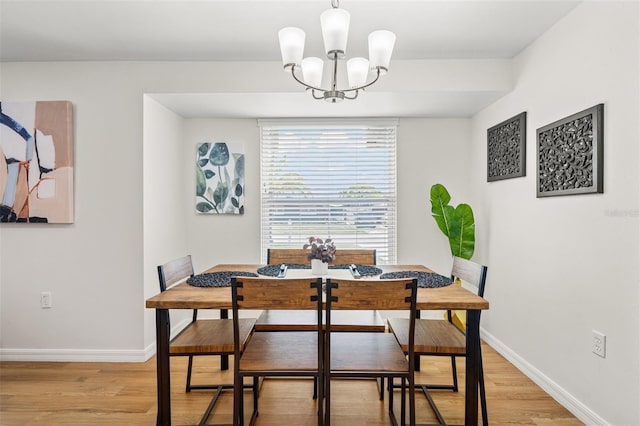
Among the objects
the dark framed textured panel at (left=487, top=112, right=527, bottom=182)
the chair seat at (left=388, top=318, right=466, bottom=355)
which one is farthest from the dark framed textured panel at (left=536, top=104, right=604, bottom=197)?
the chair seat at (left=388, top=318, right=466, bottom=355)

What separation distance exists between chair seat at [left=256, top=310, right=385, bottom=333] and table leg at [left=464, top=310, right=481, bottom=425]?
0.54 meters

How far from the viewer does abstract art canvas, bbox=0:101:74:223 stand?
308 centimetres

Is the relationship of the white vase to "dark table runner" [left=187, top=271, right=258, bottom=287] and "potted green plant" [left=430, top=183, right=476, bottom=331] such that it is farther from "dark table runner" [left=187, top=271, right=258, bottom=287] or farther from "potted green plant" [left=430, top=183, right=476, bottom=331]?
"potted green plant" [left=430, top=183, right=476, bottom=331]

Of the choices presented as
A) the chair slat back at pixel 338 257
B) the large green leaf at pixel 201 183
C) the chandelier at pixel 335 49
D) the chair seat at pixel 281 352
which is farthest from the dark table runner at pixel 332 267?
the large green leaf at pixel 201 183

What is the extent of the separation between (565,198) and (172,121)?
10.7 ft

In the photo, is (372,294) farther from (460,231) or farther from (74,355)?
(74,355)

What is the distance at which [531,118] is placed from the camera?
2.81 meters

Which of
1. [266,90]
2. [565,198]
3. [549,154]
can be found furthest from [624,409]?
[266,90]

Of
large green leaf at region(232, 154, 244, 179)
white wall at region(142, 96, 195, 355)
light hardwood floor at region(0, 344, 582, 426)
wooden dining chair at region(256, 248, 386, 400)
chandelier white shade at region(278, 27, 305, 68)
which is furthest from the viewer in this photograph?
large green leaf at region(232, 154, 244, 179)

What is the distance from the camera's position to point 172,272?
242 centimetres

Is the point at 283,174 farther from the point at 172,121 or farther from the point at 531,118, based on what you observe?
the point at 531,118

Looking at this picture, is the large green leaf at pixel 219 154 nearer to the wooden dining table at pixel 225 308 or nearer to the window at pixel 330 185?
the window at pixel 330 185

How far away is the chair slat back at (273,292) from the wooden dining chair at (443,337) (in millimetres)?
512

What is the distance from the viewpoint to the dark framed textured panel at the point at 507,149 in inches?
114
